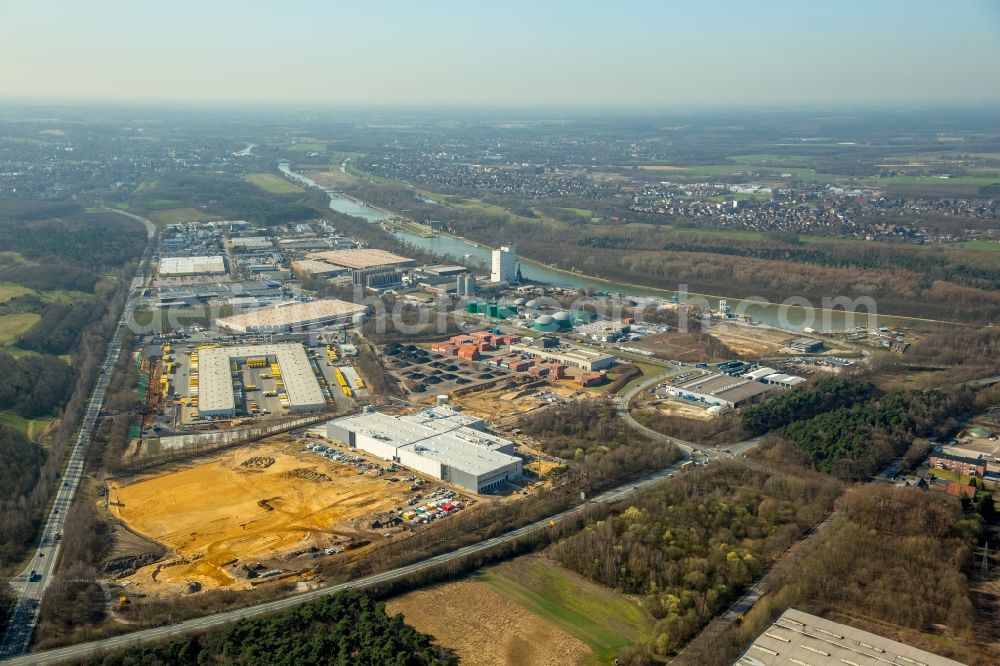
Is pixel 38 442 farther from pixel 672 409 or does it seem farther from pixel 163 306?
pixel 672 409

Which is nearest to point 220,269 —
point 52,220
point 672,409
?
point 52,220

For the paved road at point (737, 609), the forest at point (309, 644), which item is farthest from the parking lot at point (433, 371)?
the forest at point (309, 644)

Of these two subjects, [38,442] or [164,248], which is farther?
[164,248]

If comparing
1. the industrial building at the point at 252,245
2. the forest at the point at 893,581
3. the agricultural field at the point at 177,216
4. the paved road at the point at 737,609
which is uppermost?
the agricultural field at the point at 177,216

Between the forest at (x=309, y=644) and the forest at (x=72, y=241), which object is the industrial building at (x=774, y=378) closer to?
the forest at (x=309, y=644)

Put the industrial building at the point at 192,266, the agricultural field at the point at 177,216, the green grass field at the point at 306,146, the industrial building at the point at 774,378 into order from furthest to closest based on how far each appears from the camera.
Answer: the green grass field at the point at 306,146 < the agricultural field at the point at 177,216 < the industrial building at the point at 192,266 < the industrial building at the point at 774,378

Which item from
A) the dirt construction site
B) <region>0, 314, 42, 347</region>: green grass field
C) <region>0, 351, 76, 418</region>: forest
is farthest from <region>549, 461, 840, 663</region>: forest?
<region>0, 314, 42, 347</region>: green grass field

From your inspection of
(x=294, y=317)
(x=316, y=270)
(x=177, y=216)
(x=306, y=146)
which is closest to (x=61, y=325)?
A: (x=294, y=317)
